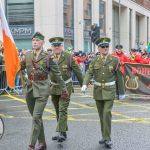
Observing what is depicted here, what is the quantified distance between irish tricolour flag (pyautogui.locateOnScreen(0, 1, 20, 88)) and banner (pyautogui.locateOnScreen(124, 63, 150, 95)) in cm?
791

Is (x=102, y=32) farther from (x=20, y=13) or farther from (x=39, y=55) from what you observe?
(x=39, y=55)

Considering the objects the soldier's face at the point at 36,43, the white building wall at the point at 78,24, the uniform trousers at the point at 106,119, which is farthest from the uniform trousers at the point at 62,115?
the white building wall at the point at 78,24

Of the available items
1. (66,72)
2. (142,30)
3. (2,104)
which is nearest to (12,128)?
(66,72)

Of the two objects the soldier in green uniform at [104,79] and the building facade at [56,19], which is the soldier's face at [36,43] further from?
the building facade at [56,19]

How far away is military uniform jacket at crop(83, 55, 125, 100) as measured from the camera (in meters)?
7.73

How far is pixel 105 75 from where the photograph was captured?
7746 mm

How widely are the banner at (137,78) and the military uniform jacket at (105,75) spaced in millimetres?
6960

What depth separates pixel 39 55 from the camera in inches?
277

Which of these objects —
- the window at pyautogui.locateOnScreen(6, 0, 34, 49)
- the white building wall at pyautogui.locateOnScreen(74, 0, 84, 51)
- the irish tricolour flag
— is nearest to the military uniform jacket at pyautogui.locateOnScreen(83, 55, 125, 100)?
the irish tricolour flag

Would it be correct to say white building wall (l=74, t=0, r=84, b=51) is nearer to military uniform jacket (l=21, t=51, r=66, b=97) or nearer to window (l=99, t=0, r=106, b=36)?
window (l=99, t=0, r=106, b=36)

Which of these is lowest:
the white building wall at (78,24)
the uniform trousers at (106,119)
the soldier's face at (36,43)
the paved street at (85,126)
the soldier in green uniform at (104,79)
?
the paved street at (85,126)

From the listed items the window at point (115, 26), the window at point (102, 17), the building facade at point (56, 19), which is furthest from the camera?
the window at point (115, 26)

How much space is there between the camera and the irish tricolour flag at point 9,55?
7207 millimetres

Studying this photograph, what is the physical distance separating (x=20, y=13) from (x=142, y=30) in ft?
109
